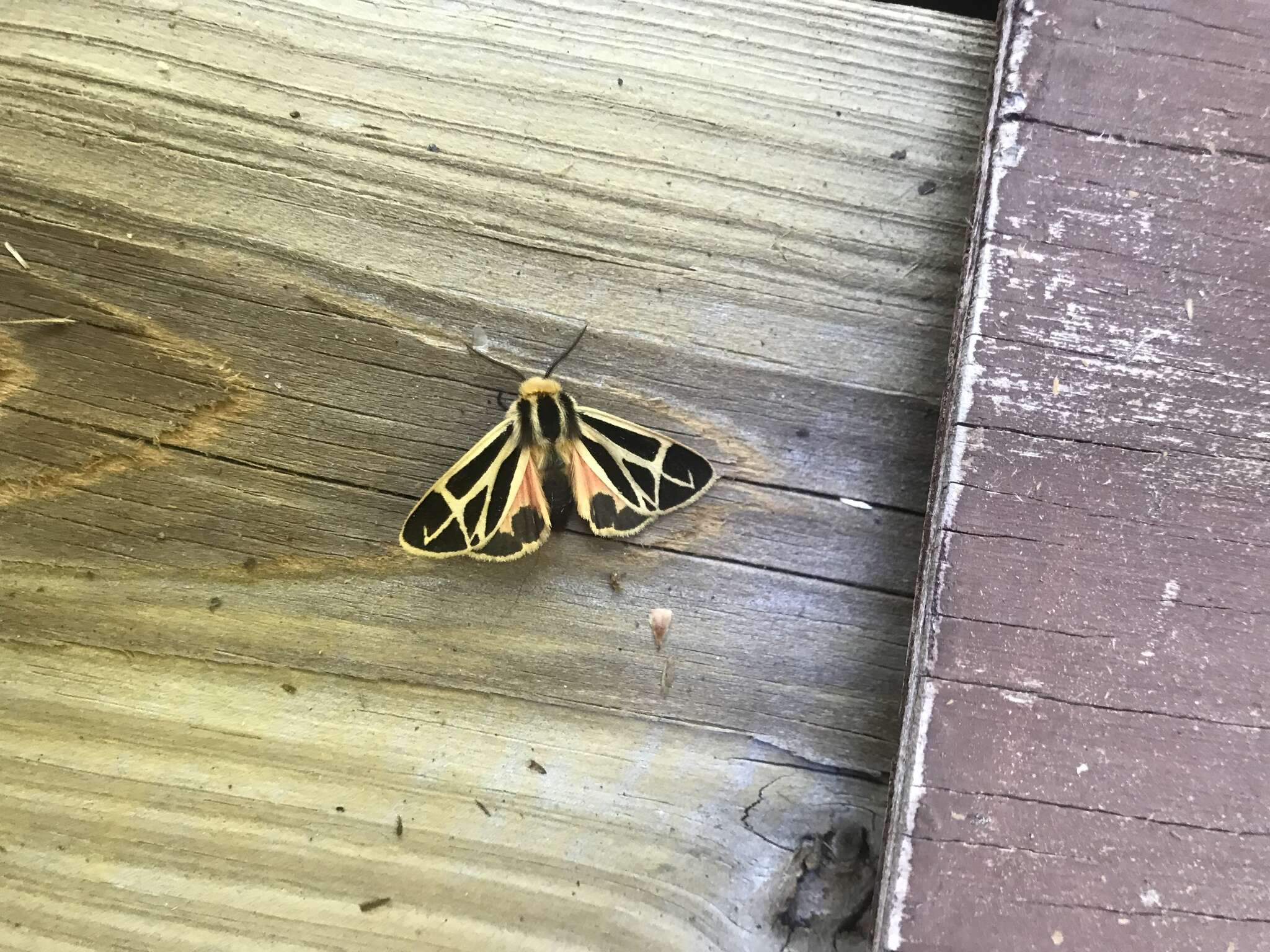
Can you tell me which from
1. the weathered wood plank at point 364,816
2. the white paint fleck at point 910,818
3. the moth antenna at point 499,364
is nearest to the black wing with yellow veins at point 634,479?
the moth antenna at point 499,364

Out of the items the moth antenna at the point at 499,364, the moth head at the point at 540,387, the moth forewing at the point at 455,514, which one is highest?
the moth antenna at the point at 499,364

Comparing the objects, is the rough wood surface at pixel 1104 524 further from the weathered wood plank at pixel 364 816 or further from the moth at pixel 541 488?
the moth at pixel 541 488

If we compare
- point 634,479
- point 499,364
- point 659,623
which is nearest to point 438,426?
point 499,364

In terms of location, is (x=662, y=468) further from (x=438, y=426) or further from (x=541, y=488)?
(x=438, y=426)

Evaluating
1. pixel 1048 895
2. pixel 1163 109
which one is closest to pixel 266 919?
pixel 1048 895

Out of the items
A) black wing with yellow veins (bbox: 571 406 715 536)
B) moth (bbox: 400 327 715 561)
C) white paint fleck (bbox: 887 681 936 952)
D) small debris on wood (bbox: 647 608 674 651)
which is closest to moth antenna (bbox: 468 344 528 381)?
moth (bbox: 400 327 715 561)

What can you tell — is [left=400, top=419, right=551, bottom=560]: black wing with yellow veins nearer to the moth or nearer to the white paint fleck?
the moth
